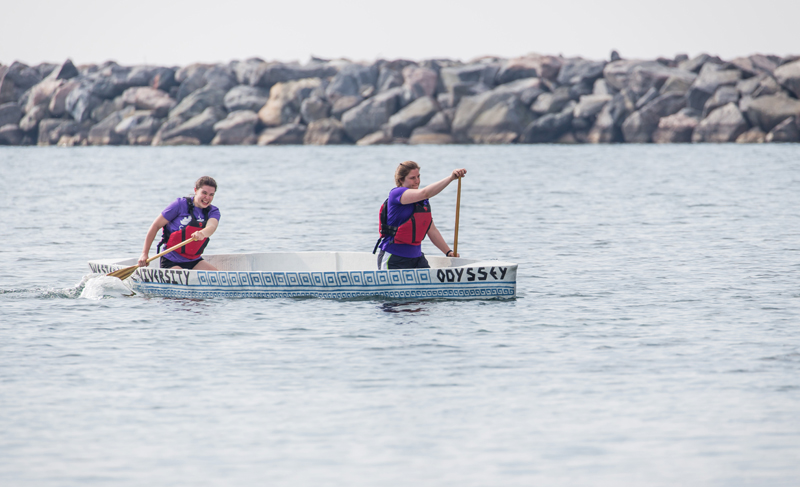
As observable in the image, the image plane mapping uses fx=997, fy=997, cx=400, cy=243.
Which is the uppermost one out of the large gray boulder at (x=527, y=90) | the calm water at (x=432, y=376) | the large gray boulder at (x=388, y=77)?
the large gray boulder at (x=388, y=77)

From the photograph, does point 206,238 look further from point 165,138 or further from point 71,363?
point 165,138

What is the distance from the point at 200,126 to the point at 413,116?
19178 millimetres

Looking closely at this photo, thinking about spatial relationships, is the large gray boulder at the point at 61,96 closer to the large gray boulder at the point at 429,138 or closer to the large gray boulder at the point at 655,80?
the large gray boulder at the point at 429,138

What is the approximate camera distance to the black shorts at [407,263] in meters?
13.0

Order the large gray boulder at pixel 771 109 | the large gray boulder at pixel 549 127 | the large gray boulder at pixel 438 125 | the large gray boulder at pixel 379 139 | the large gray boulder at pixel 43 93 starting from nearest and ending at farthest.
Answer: the large gray boulder at pixel 771 109 → the large gray boulder at pixel 549 127 → the large gray boulder at pixel 438 125 → the large gray boulder at pixel 379 139 → the large gray boulder at pixel 43 93

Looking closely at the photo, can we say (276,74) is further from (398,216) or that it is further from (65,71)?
(398,216)

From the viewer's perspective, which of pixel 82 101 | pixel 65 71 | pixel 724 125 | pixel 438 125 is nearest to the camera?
pixel 724 125

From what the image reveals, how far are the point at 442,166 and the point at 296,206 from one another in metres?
25.5

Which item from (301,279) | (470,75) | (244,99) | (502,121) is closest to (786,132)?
(502,121)

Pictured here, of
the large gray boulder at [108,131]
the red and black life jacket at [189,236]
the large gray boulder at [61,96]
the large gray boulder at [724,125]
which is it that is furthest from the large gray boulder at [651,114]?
the red and black life jacket at [189,236]

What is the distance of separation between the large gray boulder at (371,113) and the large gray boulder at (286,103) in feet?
15.4

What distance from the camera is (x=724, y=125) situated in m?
74.9

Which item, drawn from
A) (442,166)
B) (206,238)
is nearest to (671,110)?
(442,166)

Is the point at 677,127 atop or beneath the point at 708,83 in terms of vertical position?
beneath
